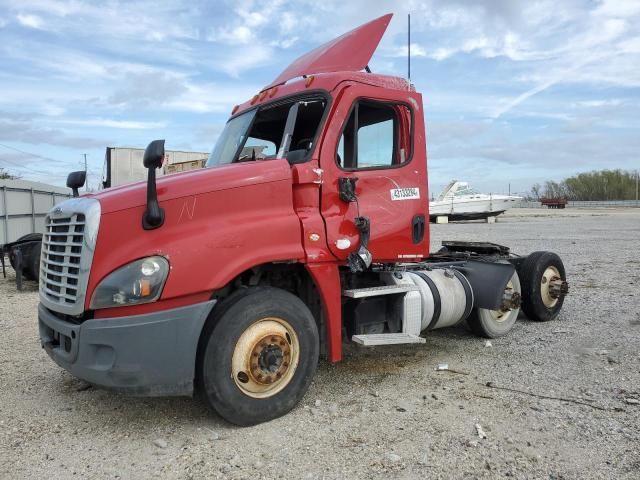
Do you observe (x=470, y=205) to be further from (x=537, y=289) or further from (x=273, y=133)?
(x=273, y=133)

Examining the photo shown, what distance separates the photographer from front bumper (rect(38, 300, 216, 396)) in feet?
11.9

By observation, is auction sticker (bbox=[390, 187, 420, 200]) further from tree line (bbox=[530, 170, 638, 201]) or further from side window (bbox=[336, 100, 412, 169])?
tree line (bbox=[530, 170, 638, 201])

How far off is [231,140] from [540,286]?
457 centimetres

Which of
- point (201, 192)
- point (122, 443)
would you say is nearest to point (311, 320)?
point (201, 192)

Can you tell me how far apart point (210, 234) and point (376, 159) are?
186 centimetres

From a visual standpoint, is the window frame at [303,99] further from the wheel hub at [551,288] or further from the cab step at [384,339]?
the wheel hub at [551,288]

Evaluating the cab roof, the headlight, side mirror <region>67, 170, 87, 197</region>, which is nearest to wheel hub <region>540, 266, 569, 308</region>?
the cab roof

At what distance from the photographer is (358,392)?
15.5 ft

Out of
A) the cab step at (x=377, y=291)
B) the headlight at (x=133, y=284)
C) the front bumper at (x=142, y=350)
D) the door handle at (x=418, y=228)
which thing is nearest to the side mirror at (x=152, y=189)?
the headlight at (x=133, y=284)

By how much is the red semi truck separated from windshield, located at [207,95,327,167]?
0.02 metres

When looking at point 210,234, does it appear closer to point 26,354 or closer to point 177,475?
point 177,475

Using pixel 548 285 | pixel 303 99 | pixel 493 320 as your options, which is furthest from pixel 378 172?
pixel 548 285

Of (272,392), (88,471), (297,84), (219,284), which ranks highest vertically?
(297,84)

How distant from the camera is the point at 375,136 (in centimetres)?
500
